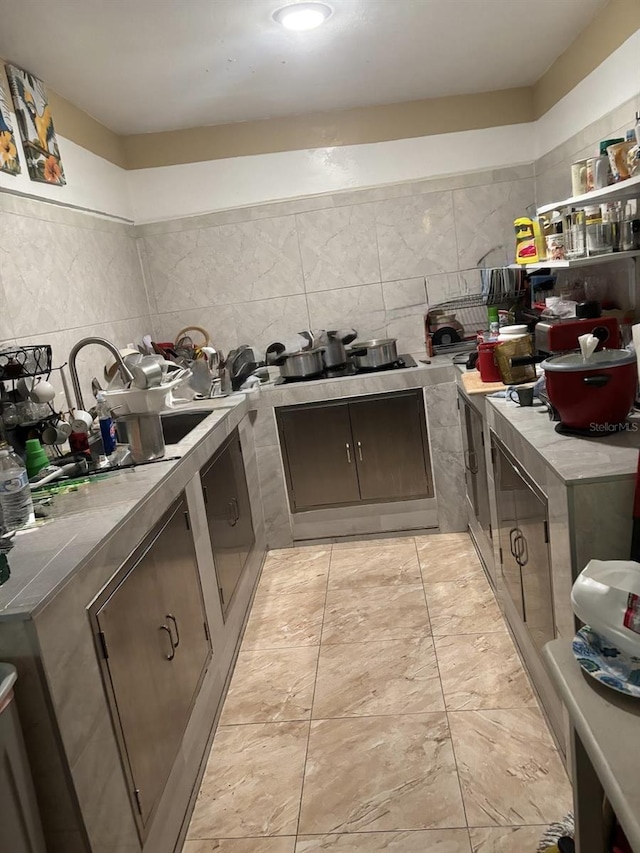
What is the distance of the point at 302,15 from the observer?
2273 mm

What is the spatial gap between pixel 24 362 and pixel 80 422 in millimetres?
253

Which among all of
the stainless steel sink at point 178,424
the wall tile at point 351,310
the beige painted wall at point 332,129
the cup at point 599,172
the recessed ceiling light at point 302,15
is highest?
the recessed ceiling light at point 302,15

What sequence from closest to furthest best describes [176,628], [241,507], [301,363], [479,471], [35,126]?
[176,628]
[35,126]
[479,471]
[241,507]
[301,363]

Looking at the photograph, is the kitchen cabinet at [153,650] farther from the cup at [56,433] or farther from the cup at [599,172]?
the cup at [599,172]

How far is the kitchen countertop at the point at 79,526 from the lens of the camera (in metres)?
1.19

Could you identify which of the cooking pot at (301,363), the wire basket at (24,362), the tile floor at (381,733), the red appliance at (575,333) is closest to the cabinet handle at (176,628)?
the tile floor at (381,733)

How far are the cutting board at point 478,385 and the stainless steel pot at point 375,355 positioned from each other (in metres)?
0.62

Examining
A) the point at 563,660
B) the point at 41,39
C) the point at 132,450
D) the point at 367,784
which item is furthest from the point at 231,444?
the point at 563,660

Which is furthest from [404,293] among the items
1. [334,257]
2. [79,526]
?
[79,526]

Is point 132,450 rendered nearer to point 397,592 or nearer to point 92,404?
point 92,404

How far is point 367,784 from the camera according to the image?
5.91 feet

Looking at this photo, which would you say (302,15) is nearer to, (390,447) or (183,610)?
(390,447)

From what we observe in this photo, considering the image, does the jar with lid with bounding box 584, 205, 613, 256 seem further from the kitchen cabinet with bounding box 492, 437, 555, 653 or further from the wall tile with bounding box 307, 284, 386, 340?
the wall tile with bounding box 307, 284, 386, 340

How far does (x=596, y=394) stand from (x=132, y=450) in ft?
4.53
